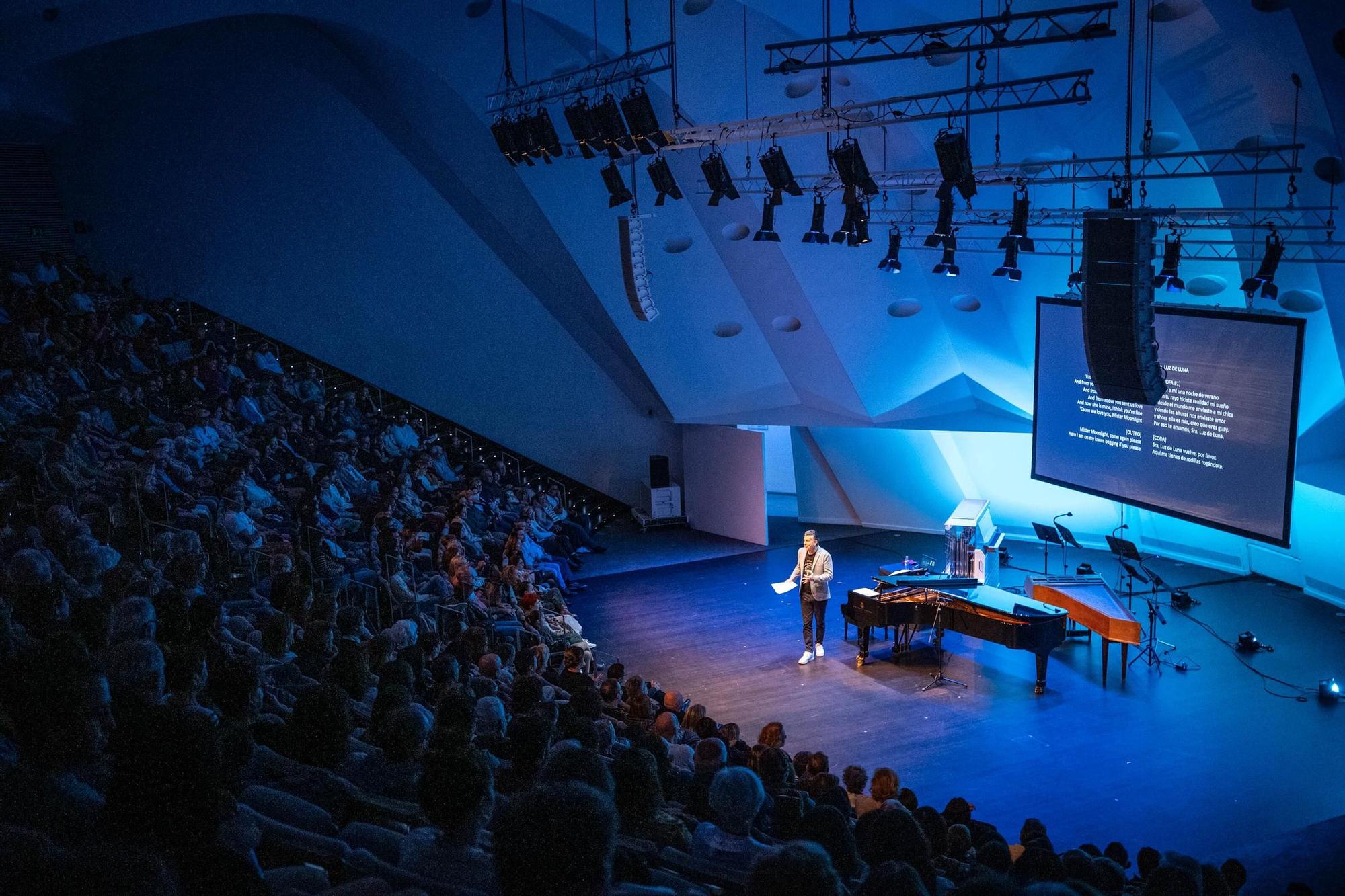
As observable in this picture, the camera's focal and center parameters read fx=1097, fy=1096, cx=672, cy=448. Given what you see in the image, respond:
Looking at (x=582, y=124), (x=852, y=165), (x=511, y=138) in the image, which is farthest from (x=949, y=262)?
(x=511, y=138)

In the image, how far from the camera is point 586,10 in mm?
10695

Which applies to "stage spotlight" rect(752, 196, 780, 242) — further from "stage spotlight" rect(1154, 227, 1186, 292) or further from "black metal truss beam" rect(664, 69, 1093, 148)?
"stage spotlight" rect(1154, 227, 1186, 292)

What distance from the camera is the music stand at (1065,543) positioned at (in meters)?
11.5

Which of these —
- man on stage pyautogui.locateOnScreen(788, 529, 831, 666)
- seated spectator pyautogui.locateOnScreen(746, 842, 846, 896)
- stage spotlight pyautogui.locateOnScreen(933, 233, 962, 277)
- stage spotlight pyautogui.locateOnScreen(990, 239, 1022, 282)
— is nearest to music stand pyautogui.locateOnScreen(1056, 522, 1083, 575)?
man on stage pyautogui.locateOnScreen(788, 529, 831, 666)

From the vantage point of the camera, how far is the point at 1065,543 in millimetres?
13141


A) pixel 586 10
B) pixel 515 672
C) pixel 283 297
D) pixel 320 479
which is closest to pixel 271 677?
pixel 515 672

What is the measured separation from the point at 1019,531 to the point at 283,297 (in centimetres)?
1083

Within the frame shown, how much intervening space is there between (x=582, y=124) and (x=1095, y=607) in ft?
20.1

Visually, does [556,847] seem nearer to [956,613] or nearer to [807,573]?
[956,613]

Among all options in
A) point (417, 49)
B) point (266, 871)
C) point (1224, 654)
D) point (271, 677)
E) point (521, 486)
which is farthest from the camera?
point (521, 486)

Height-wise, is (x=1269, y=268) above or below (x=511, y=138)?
below

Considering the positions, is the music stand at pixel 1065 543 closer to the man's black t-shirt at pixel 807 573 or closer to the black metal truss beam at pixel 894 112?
the man's black t-shirt at pixel 807 573

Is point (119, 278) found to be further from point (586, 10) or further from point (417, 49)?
point (586, 10)

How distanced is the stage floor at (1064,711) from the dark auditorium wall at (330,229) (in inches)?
185
